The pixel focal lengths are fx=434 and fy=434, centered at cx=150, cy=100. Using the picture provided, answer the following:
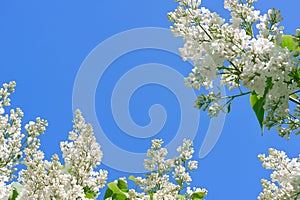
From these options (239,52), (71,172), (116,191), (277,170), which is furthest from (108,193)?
(239,52)

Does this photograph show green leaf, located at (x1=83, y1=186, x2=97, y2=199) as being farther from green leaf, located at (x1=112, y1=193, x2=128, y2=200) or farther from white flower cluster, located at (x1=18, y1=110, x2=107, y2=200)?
green leaf, located at (x1=112, y1=193, x2=128, y2=200)

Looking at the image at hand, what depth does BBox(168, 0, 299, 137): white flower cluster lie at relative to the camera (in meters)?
2.24

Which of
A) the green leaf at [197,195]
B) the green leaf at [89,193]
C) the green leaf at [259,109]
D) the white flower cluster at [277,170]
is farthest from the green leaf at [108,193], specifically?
the green leaf at [259,109]

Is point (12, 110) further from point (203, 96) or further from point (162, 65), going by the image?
point (203, 96)

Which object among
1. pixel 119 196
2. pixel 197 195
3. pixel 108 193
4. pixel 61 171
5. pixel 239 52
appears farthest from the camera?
pixel 197 195

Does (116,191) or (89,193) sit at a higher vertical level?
(116,191)

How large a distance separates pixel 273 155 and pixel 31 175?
2035mm

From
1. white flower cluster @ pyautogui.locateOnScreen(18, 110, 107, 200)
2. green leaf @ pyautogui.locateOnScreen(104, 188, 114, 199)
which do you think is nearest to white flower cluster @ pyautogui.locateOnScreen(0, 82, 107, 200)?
white flower cluster @ pyautogui.locateOnScreen(18, 110, 107, 200)

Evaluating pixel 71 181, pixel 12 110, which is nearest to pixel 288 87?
pixel 71 181

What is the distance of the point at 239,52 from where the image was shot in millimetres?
2432

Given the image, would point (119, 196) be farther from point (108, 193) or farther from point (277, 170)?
point (277, 170)

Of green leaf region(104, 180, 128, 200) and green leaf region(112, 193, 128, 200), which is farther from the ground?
green leaf region(104, 180, 128, 200)

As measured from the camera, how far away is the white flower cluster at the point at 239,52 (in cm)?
224

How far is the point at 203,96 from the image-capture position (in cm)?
270
